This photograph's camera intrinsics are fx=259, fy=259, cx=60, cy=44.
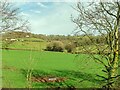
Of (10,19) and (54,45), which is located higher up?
(10,19)

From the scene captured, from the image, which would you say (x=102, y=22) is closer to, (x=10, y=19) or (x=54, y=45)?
(x=54, y=45)

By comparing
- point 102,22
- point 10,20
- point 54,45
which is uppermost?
point 10,20

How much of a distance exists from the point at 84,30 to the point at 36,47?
4032mm

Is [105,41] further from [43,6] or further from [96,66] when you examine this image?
[43,6]

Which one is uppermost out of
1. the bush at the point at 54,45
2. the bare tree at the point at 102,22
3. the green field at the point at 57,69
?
the bare tree at the point at 102,22

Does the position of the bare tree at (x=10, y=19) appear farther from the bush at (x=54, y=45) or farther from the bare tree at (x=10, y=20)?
the bush at (x=54, y=45)

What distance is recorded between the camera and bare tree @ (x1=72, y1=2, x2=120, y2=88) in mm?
7262

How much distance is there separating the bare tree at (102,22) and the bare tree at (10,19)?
201 centimetres

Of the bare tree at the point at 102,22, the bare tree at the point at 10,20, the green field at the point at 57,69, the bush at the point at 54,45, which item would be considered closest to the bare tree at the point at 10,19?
the bare tree at the point at 10,20

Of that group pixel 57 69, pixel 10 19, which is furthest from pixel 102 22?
pixel 57 69

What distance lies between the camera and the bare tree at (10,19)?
856cm

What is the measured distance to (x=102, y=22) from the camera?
7523mm

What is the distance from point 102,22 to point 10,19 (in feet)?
10.8

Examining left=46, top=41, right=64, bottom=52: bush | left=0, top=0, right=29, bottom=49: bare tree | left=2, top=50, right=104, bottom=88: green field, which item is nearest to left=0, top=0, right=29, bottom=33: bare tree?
left=0, top=0, right=29, bottom=49: bare tree
